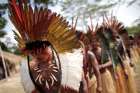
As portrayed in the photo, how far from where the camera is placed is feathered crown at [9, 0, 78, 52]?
3.79m

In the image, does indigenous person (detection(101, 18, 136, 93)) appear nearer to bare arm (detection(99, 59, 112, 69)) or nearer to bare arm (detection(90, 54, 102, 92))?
bare arm (detection(99, 59, 112, 69))

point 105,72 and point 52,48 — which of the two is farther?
point 105,72

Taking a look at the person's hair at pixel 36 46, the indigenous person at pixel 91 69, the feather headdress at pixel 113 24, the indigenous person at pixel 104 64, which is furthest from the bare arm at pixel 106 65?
the person's hair at pixel 36 46

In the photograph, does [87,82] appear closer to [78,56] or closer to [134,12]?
[78,56]

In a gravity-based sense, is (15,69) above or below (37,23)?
below

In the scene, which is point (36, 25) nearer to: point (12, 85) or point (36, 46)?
point (36, 46)

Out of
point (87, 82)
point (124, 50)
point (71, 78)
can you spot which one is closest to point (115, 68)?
point (124, 50)

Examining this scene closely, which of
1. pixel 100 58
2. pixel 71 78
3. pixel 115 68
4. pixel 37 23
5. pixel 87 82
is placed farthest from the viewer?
pixel 115 68

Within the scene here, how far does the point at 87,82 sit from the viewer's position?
459 centimetres

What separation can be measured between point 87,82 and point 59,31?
0.74 meters

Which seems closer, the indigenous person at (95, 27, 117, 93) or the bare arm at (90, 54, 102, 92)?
the bare arm at (90, 54, 102, 92)

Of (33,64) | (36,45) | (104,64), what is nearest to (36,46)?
(36,45)

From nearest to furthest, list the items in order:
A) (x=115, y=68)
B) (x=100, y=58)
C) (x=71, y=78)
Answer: (x=71, y=78), (x=100, y=58), (x=115, y=68)

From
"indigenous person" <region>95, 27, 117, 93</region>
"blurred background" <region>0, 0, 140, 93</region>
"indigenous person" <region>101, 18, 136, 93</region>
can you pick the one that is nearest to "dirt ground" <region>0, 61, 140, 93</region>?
"blurred background" <region>0, 0, 140, 93</region>
